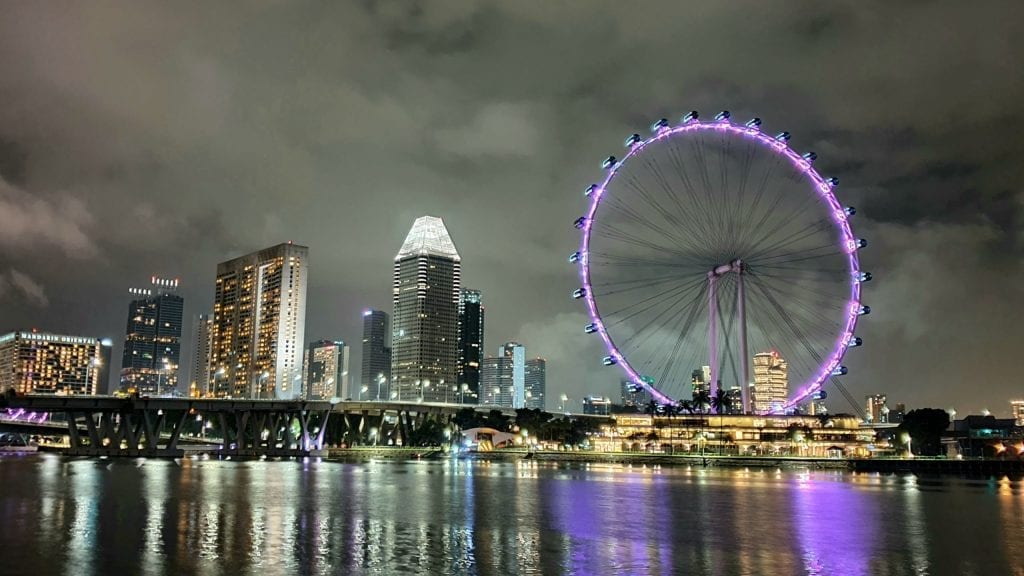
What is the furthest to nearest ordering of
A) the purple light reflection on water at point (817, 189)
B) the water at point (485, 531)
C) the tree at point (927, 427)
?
1. the tree at point (927, 427)
2. the purple light reflection on water at point (817, 189)
3. the water at point (485, 531)

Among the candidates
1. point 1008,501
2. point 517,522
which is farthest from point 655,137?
point 517,522

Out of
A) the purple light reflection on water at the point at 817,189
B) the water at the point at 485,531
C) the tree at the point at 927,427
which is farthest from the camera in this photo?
the tree at the point at 927,427

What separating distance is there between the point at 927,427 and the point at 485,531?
566 feet

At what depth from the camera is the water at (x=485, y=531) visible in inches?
1371

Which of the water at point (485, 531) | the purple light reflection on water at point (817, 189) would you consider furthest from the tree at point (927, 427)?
the water at point (485, 531)

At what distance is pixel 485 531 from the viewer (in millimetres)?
46688

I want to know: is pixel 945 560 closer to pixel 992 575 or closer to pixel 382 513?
pixel 992 575

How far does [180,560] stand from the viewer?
34.3 metres

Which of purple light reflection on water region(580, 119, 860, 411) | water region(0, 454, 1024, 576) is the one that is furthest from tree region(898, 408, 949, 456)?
water region(0, 454, 1024, 576)

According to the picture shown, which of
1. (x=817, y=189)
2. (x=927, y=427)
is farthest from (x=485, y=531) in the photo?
(x=927, y=427)

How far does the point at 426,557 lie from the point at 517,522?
626 inches

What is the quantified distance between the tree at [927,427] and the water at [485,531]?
120 metres

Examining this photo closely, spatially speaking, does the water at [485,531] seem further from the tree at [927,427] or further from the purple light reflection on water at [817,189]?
the tree at [927,427]

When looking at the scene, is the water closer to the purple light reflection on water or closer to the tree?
the purple light reflection on water
